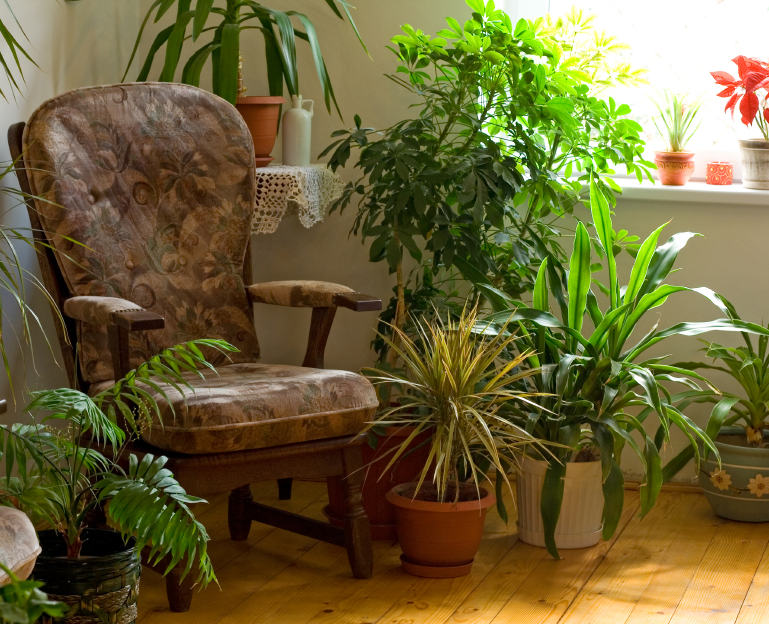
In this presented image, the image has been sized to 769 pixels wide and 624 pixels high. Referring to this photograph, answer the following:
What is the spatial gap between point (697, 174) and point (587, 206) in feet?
1.31

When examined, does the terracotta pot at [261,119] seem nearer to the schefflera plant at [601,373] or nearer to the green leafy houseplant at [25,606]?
the schefflera plant at [601,373]

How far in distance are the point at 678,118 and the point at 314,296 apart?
1.33 metres

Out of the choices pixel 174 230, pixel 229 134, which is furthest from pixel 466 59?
pixel 174 230

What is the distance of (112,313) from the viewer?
1.91 meters

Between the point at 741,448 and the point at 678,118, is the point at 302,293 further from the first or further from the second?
the point at 678,118

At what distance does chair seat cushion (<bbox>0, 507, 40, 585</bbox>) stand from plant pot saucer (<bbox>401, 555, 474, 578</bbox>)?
3.57 feet

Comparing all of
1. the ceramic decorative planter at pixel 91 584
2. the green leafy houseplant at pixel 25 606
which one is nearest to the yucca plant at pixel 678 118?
the ceramic decorative planter at pixel 91 584

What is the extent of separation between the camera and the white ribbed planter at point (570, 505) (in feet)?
7.68

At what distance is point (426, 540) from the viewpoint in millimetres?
2201

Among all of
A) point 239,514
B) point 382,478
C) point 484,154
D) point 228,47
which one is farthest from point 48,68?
point 382,478

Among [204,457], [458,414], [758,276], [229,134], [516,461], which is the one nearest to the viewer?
[204,457]

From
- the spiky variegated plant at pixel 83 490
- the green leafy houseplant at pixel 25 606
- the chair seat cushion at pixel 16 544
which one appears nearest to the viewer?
the green leafy houseplant at pixel 25 606

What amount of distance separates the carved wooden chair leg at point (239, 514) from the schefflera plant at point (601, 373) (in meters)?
0.73

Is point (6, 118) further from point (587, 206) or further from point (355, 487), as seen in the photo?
point (587, 206)
